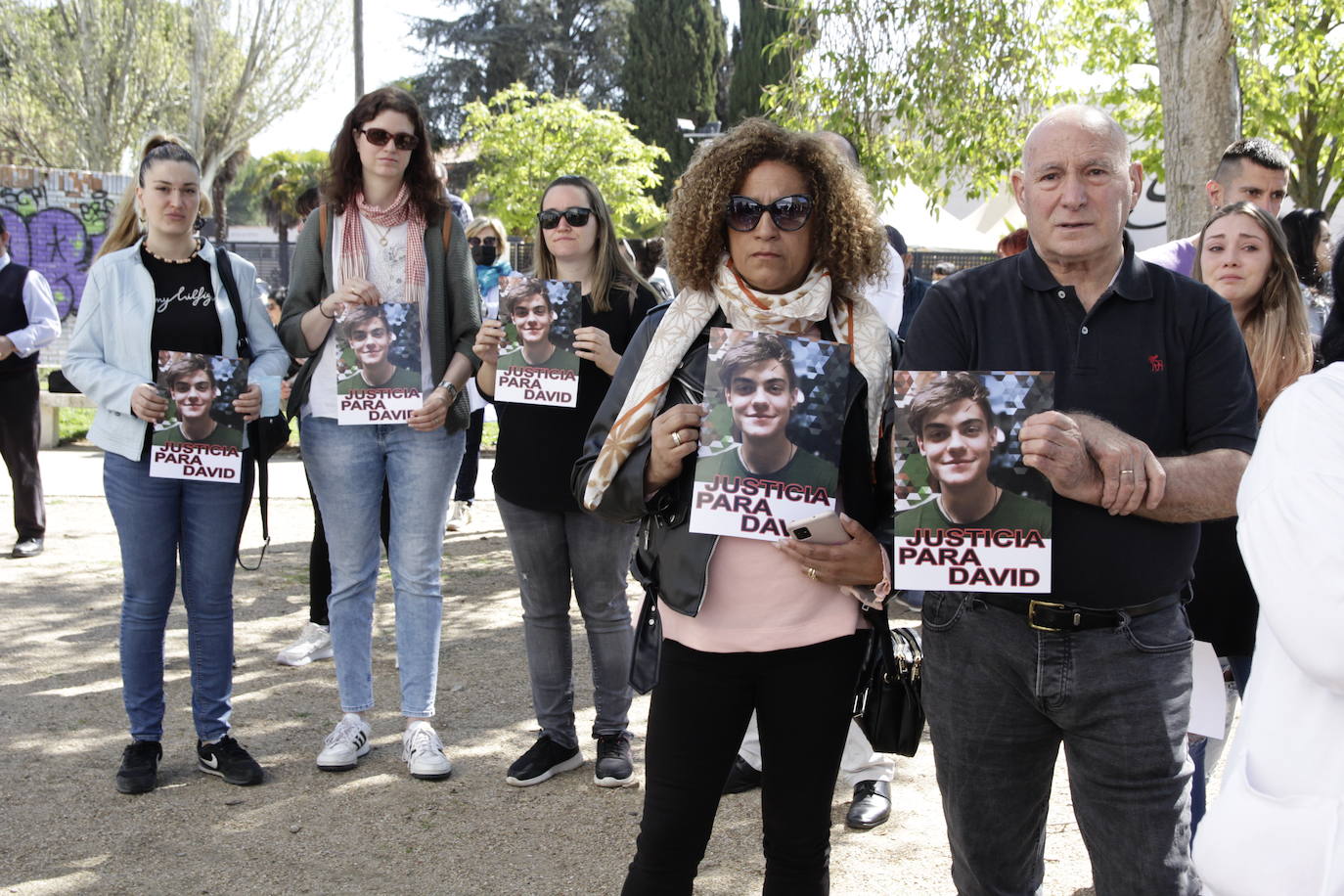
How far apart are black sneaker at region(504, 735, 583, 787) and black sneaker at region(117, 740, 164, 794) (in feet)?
4.29

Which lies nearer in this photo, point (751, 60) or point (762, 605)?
point (762, 605)

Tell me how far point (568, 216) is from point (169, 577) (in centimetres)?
202

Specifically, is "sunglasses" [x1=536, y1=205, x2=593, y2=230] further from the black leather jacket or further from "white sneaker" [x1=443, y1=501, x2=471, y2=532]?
"white sneaker" [x1=443, y1=501, x2=471, y2=532]

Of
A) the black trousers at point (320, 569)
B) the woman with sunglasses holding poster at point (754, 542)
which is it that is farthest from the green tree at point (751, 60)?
the woman with sunglasses holding poster at point (754, 542)

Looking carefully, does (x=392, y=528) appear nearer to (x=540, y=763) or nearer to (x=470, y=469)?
(x=540, y=763)

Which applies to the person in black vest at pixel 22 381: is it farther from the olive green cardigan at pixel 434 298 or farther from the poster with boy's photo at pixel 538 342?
the poster with boy's photo at pixel 538 342

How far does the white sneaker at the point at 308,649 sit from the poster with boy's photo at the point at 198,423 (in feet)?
6.46

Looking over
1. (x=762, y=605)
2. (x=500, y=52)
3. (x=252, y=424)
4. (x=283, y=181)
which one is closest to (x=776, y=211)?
(x=762, y=605)

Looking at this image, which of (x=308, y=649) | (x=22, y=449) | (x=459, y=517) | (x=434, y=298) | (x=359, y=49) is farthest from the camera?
(x=359, y=49)

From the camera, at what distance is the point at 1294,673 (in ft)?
5.52

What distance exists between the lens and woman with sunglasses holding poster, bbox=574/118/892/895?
2.85 metres

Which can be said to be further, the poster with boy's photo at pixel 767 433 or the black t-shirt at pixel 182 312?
the black t-shirt at pixel 182 312

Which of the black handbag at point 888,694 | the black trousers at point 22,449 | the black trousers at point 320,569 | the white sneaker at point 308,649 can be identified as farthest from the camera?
the black trousers at point 22,449

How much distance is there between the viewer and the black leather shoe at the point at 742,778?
4750mm
